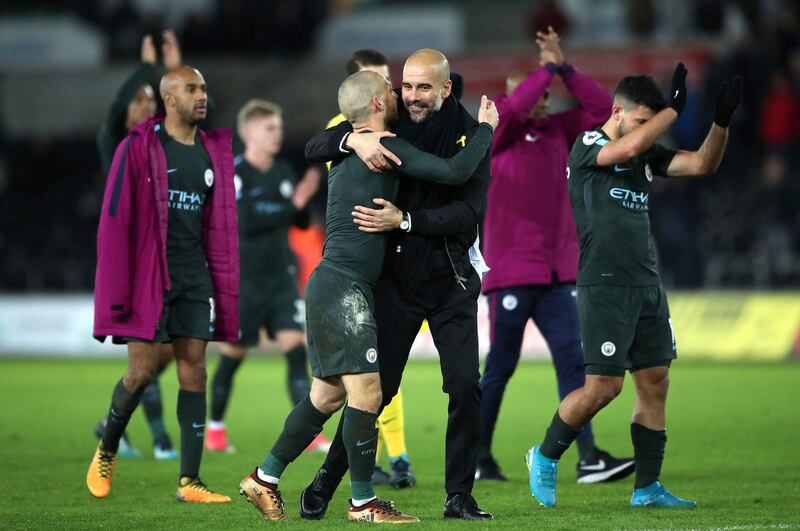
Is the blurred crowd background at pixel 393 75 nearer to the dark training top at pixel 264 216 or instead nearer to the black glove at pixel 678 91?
the dark training top at pixel 264 216

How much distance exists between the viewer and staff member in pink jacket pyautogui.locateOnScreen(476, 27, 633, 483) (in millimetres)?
9367

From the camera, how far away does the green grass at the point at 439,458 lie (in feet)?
24.7

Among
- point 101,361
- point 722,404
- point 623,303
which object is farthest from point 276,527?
point 101,361

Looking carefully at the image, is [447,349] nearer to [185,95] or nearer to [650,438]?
[650,438]

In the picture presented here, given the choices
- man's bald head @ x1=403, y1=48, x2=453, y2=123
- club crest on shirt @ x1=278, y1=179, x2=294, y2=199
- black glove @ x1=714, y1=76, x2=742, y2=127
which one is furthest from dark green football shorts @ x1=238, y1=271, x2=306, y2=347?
black glove @ x1=714, y1=76, x2=742, y2=127

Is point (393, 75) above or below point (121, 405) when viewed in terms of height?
above

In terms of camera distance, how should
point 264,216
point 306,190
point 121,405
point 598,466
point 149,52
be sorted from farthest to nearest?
point 264,216
point 306,190
point 149,52
point 598,466
point 121,405

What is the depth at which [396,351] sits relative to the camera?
7.43 metres

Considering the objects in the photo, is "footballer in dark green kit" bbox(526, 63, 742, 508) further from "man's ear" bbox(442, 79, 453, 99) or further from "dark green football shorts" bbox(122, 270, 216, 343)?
"dark green football shorts" bbox(122, 270, 216, 343)

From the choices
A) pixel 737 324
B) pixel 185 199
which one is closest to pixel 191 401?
pixel 185 199

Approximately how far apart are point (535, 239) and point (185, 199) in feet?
8.02

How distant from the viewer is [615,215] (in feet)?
25.6

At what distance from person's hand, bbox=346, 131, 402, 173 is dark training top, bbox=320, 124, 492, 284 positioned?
48 mm

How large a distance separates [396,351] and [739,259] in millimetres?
15019
